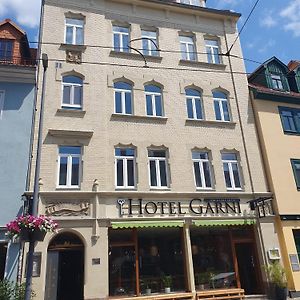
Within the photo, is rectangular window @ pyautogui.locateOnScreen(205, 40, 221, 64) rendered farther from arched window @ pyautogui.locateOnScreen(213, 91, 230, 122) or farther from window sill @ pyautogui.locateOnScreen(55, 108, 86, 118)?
window sill @ pyautogui.locateOnScreen(55, 108, 86, 118)

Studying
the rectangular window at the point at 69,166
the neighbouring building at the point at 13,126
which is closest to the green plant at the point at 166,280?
the rectangular window at the point at 69,166

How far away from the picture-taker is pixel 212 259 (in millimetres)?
15273

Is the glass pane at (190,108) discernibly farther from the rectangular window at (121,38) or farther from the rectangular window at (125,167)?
the rectangular window at (121,38)

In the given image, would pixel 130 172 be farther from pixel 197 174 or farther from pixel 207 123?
pixel 207 123

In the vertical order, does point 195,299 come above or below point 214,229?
below

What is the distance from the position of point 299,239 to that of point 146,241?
7.49 m

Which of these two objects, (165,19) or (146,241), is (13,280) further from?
(165,19)

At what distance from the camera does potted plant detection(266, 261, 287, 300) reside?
1428 cm

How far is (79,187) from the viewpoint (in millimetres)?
14273

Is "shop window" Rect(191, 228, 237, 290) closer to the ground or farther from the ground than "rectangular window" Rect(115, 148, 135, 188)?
closer to the ground

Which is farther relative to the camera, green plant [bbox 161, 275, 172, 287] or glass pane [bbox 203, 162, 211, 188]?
glass pane [bbox 203, 162, 211, 188]

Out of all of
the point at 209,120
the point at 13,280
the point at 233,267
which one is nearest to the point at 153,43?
the point at 209,120

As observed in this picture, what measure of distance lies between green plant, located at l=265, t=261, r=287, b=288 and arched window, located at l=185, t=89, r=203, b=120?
7938 mm

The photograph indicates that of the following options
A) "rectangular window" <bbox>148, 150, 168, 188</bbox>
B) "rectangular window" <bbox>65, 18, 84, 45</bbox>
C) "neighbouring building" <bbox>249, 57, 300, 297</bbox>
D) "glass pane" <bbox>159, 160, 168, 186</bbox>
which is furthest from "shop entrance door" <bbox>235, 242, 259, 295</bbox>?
"rectangular window" <bbox>65, 18, 84, 45</bbox>
